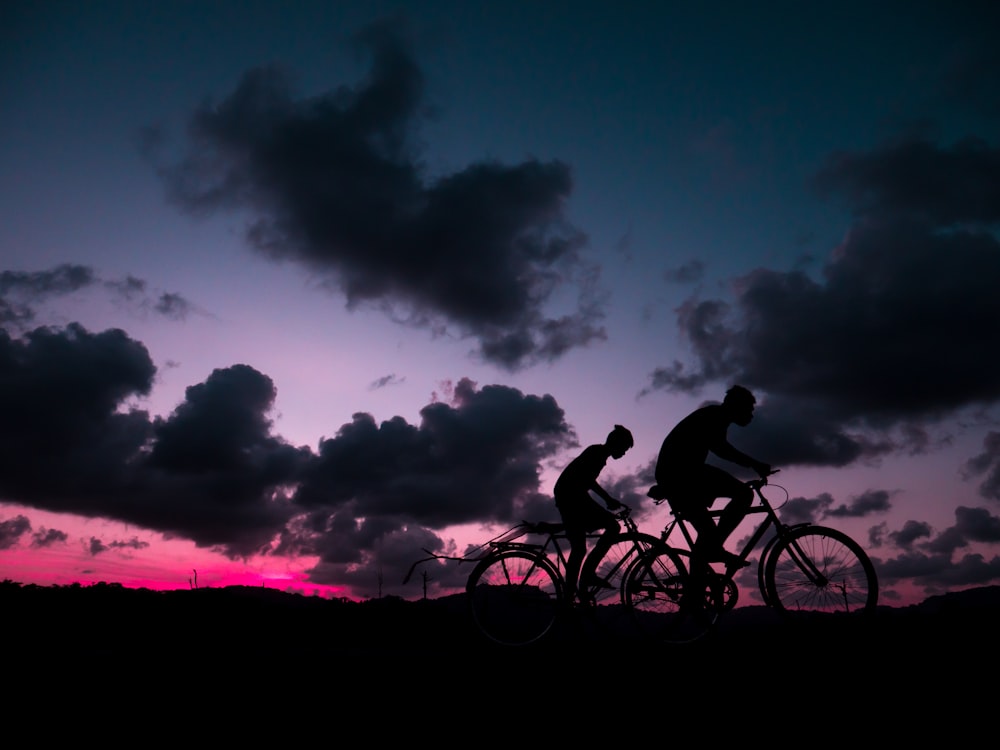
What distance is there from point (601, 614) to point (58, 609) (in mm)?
50709

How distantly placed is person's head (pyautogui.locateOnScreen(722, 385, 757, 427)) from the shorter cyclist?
124 cm

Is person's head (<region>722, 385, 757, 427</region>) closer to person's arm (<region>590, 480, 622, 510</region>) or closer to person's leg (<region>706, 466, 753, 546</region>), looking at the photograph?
person's leg (<region>706, 466, 753, 546</region>)

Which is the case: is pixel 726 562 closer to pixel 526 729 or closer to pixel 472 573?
pixel 472 573

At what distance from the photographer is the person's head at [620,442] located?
791cm

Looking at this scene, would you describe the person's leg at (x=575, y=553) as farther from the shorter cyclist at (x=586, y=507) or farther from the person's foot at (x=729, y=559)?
the person's foot at (x=729, y=559)

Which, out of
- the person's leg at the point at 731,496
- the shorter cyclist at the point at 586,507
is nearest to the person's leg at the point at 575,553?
the shorter cyclist at the point at 586,507

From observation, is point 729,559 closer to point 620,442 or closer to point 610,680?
point 620,442

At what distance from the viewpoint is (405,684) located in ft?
14.5

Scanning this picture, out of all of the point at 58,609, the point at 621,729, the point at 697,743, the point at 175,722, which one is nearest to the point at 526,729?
the point at 621,729

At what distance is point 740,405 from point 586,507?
221 cm

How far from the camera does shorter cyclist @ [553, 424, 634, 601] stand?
7.82 meters

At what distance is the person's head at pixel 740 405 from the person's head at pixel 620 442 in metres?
1.21

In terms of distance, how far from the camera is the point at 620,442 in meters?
7.92

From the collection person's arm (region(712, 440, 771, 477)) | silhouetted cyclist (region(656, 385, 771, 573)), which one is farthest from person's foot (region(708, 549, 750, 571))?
person's arm (region(712, 440, 771, 477))
